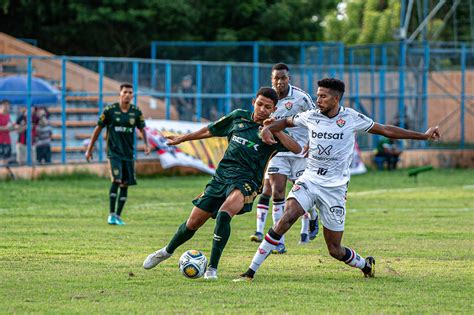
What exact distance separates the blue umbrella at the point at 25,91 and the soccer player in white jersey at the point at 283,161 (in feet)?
42.5

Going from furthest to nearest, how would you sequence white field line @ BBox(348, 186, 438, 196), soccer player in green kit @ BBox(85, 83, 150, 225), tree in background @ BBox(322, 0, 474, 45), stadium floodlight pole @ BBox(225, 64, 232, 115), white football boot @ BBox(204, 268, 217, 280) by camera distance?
tree in background @ BBox(322, 0, 474, 45), stadium floodlight pole @ BBox(225, 64, 232, 115), white field line @ BBox(348, 186, 438, 196), soccer player in green kit @ BBox(85, 83, 150, 225), white football boot @ BBox(204, 268, 217, 280)

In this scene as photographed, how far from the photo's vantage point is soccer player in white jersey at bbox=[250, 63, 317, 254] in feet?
47.5

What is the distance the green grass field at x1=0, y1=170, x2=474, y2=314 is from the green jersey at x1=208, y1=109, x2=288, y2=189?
39.6 inches

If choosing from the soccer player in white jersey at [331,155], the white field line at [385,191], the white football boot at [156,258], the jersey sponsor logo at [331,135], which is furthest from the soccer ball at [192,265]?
the white field line at [385,191]

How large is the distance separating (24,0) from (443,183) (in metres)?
16.7

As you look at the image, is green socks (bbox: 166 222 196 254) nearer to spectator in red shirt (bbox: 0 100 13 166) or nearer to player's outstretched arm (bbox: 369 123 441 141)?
player's outstretched arm (bbox: 369 123 441 141)

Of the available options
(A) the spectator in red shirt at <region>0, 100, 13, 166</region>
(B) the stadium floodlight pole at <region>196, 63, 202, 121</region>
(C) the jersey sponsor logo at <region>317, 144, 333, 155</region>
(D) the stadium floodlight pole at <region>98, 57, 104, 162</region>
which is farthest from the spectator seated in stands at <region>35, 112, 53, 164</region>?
(C) the jersey sponsor logo at <region>317, 144, 333, 155</region>

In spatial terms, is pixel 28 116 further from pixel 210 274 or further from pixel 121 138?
pixel 210 274

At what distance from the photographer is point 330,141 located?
11461mm

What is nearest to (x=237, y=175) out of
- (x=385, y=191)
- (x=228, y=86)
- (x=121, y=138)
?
(x=121, y=138)

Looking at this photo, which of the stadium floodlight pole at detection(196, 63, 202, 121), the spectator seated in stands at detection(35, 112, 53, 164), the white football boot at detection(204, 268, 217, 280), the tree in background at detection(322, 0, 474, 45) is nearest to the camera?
the white football boot at detection(204, 268, 217, 280)

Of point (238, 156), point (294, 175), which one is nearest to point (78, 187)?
point (294, 175)

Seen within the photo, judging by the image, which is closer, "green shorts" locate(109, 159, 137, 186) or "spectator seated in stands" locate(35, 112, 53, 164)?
"green shorts" locate(109, 159, 137, 186)

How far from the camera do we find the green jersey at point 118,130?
1822cm
